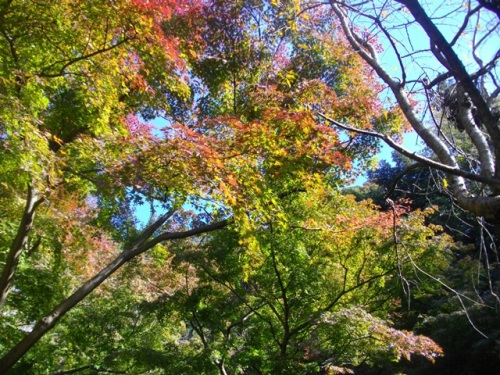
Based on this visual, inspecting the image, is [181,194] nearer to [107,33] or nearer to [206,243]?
[107,33]

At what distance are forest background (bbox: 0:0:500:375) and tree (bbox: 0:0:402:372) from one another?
0.03m

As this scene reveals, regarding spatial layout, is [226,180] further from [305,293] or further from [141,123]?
[305,293]

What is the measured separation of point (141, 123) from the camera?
5348 mm

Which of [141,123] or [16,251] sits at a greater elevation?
[141,123]

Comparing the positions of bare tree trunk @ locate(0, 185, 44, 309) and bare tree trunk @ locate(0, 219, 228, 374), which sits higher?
bare tree trunk @ locate(0, 185, 44, 309)

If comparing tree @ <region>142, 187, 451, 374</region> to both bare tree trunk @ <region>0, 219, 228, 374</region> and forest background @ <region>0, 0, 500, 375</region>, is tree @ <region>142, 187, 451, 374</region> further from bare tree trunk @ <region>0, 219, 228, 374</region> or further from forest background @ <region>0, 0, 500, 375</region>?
bare tree trunk @ <region>0, 219, 228, 374</region>

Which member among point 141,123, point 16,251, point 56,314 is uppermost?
point 141,123

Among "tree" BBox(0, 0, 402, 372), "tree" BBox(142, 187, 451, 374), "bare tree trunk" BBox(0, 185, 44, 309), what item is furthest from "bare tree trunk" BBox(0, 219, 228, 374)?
"tree" BBox(142, 187, 451, 374)

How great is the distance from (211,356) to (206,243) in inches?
76.0

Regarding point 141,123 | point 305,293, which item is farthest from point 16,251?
point 305,293

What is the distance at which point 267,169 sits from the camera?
5.02 metres

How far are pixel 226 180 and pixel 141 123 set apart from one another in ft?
6.81

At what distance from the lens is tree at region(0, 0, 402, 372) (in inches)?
146

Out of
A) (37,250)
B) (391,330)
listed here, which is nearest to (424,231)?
(391,330)
